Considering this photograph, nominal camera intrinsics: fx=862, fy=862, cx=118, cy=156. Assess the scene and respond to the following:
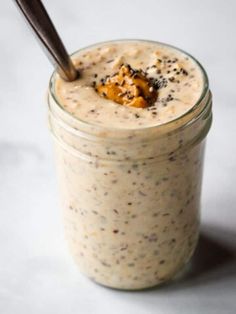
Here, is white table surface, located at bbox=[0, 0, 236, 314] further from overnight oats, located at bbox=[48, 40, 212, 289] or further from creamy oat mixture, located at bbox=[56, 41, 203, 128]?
creamy oat mixture, located at bbox=[56, 41, 203, 128]

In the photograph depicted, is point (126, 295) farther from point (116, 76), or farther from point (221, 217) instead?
point (116, 76)

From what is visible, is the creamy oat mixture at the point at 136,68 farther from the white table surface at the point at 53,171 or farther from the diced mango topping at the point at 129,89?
the white table surface at the point at 53,171

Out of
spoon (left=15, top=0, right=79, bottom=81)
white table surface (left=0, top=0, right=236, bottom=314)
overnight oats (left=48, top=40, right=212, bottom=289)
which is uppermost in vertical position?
spoon (left=15, top=0, right=79, bottom=81)

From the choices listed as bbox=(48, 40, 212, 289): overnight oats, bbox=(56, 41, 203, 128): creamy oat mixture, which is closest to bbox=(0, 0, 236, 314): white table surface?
bbox=(48, 40, 212, 289): overnight oats

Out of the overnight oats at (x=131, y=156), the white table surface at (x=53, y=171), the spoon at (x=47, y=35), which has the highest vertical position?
the spoon at (x=47, y=35)

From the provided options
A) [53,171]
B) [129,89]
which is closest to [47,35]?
[129,89]

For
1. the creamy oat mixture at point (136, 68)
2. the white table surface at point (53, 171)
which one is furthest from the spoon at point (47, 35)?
the white table surface at point (53, 171)
